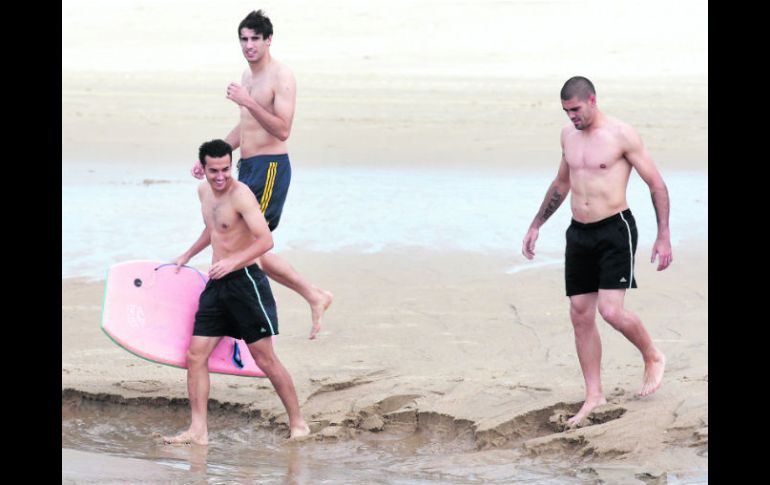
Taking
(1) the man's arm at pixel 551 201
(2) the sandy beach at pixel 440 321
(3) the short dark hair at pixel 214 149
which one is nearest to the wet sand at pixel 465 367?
(2) the sandy beach at pixel 440 321

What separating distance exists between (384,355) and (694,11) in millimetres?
39601

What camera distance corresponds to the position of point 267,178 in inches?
318

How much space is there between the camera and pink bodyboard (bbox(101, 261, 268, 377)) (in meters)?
7.40

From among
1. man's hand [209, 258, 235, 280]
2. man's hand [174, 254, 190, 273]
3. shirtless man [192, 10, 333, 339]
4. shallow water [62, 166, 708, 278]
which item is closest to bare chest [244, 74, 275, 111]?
shirtless man [192, 10, 333, 339]

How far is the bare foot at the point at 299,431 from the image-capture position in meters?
7.16

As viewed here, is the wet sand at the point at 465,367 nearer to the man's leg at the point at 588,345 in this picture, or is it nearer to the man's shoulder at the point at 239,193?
the man's leg at the point at 588,345

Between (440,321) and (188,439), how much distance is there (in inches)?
107

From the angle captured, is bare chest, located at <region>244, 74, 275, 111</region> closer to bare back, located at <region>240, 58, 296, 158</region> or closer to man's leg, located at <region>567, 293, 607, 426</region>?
bare back, located at <region>240, 58, 296, 158</region>

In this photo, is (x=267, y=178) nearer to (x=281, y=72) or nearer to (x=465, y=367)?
(x=281, y=72)

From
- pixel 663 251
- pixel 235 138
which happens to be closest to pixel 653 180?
pixel 663 251

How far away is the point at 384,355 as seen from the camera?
8438 millimetres

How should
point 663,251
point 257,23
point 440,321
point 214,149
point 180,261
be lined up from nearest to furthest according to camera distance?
point 214,149 → point 663,251 → point 180,261 → point 257,23 → point 440,321

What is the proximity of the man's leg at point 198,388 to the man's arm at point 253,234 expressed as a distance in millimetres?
458
